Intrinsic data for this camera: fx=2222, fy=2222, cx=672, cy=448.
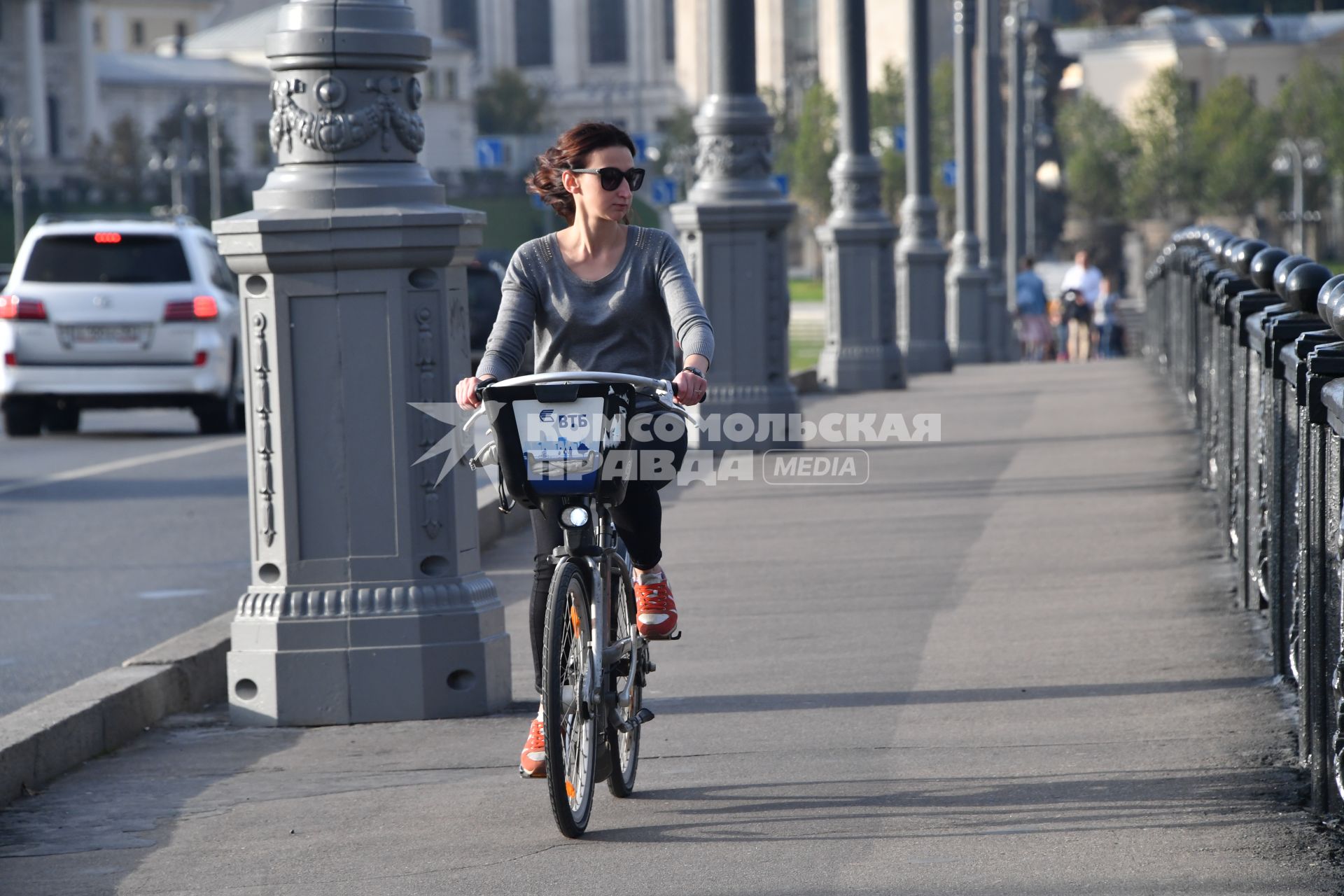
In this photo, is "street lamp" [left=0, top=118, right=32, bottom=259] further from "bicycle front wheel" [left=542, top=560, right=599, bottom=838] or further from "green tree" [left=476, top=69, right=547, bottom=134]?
"bicycle front wheel" [left=542, top=560, right=599, bottom=838]

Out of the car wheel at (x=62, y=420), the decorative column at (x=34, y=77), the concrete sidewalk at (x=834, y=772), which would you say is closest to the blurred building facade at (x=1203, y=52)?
the decorative column at (x=34, y=77)

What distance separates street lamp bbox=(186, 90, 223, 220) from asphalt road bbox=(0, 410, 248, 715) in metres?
58.1

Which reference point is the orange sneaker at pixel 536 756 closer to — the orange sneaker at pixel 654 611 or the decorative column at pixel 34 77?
the orange sneaker at pixel 654 611

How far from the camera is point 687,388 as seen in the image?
4848 millimetres

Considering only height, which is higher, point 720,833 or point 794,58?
point 794,58

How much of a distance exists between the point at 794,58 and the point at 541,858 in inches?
4775

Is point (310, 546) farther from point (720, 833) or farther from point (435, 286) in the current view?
point (720, 833)

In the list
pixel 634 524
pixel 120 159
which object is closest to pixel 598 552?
pixel 634 524

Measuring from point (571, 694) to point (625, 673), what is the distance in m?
0.29

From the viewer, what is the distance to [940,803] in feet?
16.7

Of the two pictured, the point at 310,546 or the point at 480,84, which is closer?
the point at 310,546

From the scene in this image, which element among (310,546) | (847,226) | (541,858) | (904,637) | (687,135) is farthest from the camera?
(687,135)

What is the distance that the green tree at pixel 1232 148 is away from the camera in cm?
8975

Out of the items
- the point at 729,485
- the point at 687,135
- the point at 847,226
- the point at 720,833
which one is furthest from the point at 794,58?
the point at 720,833
